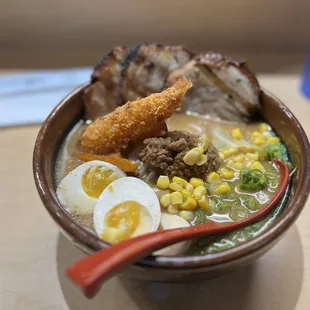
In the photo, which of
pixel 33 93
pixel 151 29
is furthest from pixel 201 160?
pixel 151 29

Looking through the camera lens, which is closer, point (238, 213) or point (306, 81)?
point (238, 213)

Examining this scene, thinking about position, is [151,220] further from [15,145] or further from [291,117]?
[15,145]

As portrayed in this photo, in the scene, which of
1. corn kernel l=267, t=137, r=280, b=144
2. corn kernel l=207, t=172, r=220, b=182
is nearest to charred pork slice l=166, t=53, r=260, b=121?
corn kernel l=267, t=137, r=280, b=144

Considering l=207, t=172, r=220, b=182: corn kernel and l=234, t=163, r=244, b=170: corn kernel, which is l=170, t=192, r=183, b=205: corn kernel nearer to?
l=207, t=172, r=220, b=182: corn kernel

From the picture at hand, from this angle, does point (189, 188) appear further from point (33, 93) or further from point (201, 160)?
point (33, 93)

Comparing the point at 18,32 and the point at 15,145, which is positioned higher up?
the point at 18,32

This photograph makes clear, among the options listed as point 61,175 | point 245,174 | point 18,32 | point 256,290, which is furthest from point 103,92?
point 18,32

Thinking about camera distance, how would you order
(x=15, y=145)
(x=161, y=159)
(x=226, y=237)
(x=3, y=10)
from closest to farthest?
(x=226, y=237), (x=161, y=159), (x=15, y=145), (x=3, y=10)

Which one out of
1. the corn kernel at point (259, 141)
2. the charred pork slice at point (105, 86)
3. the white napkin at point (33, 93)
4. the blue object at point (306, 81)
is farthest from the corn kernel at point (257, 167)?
the white napkin at point (33, 93)
